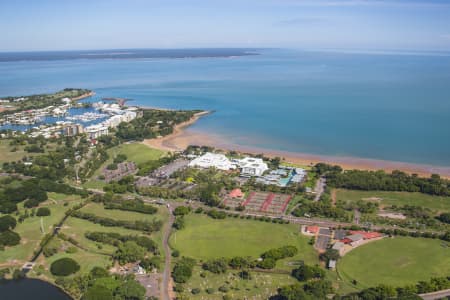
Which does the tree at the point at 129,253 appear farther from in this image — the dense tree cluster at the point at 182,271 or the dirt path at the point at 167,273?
the dense tree cluster at the point at 182,271

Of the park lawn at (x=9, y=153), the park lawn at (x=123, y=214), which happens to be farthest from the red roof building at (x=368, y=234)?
the park lawn at (x=9, y=153)

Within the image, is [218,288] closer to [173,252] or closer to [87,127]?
[173,252]

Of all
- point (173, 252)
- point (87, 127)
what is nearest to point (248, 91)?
point (87, 127)

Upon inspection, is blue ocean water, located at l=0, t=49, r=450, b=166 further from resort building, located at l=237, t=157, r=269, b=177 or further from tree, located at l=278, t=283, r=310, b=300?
tree, located at l=278, t=283, r=310, b=300

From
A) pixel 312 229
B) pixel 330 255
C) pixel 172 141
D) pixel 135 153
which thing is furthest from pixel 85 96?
pixel 330 255

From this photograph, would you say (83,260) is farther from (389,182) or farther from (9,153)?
(9,153)

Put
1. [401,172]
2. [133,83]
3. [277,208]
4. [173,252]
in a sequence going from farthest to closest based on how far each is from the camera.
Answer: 1. [133,83]
2. [401,172]
3. [277,208]
4. [173,252]
